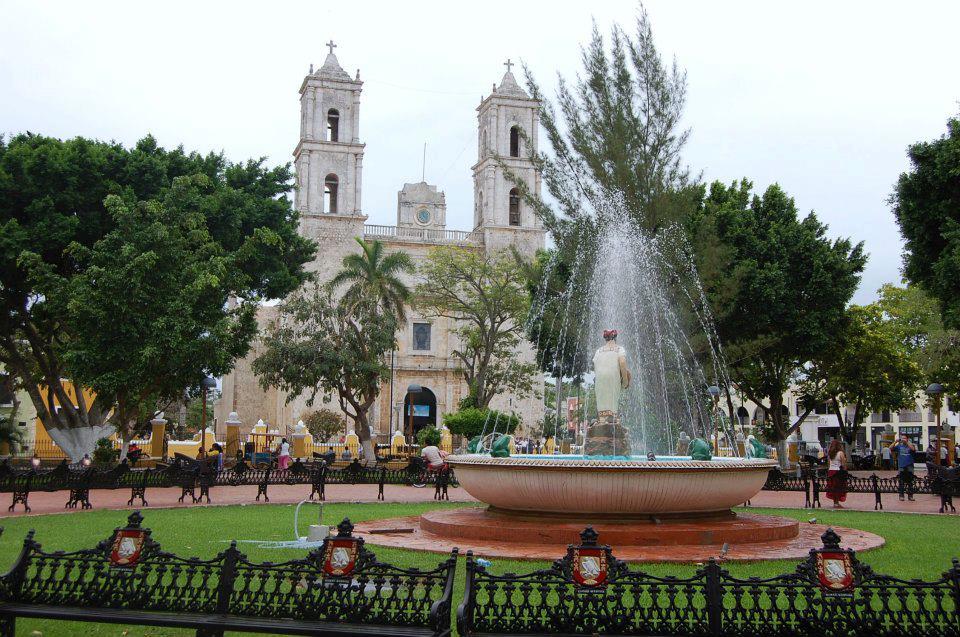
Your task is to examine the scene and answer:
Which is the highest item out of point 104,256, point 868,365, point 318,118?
point 318,118

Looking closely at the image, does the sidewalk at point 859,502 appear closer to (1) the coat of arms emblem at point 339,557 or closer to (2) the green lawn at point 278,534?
(2) the green lawn at point 278,534

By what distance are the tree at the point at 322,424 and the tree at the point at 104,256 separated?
739 inches

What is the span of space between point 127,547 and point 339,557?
1.33 meters

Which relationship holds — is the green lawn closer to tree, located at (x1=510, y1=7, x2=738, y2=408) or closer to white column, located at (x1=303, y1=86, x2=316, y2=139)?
tree, located at (x1=510, y1=7, x2=738, y2=408)

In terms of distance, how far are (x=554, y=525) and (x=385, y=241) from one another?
1510 inches

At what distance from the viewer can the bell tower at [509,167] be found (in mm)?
47219

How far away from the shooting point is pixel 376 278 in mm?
31859

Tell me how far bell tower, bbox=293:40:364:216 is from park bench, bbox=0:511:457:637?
41.2 meters

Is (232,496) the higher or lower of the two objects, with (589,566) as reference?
lower

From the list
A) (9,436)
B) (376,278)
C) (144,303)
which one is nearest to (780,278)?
(376,278)

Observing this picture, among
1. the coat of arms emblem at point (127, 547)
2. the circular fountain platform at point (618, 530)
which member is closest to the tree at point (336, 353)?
the circular fountain platform at point (618, 530)

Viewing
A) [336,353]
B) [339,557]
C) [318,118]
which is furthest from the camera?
[318,118]

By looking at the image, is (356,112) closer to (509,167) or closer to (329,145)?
(329,145)

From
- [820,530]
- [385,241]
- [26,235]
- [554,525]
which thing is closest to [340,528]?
[554,525]
